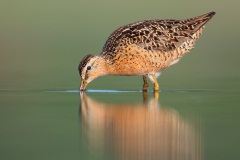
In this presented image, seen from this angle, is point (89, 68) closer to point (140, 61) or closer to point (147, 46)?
point (140, 61)

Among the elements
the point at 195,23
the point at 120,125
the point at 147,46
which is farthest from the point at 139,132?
the point at 195,23

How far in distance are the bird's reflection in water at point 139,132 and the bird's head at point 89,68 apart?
1662mm

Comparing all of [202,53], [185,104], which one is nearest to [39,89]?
[185,104]

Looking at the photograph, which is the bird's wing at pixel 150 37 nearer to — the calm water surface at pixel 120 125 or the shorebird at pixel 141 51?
the shorebird at pixel 141 51

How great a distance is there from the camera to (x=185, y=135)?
8.78 meters

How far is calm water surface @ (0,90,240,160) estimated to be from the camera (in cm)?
799

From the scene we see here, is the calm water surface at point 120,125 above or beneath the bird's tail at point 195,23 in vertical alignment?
beneath

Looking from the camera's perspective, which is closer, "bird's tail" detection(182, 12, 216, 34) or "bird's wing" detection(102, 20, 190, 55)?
"bird's wing" detection(102, 20, 190, 55)

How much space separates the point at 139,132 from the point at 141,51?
402 cm

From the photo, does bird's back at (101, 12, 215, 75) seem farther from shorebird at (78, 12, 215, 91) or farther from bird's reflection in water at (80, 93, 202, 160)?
bird's reflection in water at (80, 93, 202, 160)

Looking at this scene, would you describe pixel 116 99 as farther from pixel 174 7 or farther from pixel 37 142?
pixel 174 7

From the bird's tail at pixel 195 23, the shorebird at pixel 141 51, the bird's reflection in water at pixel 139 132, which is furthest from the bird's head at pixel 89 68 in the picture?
the bird's reflection in water at pixel 139 132

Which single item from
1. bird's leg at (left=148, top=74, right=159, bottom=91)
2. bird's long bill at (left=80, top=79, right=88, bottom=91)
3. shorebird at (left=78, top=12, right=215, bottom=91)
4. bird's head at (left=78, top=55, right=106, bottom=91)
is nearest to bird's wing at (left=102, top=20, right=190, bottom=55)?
shorebird at (left=78, top=12, right=215, bottom=91)

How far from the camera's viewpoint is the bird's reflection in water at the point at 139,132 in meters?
7.93
